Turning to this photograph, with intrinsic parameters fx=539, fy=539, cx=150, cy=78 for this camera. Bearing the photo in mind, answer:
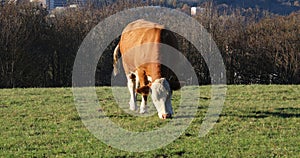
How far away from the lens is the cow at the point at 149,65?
402 inches

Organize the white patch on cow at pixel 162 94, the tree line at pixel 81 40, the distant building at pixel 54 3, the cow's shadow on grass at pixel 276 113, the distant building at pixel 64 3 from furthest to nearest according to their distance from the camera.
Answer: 1. the distant building at pixel 54 3
2. the distant building at pixel 64 3
3. the tree line at pixel 81 40
4. the cow's shadow on grass at pixel 276 113
5. the white patch on cow at pixel 162 94

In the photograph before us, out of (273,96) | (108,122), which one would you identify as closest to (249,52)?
(273,96)

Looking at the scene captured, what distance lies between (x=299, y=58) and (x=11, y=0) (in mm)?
18411

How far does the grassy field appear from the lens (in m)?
8.70

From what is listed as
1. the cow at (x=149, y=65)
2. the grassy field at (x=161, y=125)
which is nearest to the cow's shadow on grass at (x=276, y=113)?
the grassy field at (x=161, y=125)

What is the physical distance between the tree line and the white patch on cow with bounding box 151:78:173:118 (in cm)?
2124

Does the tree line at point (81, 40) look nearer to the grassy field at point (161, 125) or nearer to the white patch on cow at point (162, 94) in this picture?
the grassy field at point (161, 125)

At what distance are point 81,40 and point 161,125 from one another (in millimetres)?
24124

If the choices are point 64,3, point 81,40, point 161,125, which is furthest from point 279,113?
point 64,3

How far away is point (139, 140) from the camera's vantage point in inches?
374

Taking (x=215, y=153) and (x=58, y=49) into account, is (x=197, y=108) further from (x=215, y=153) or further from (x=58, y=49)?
(x=58, y=49)

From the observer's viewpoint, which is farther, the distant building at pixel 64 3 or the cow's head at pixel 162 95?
the distant building at pixel 64 3

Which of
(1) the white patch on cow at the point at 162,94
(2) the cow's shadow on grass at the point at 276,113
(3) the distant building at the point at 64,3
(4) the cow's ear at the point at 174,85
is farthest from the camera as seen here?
(3) the distant building at the point at 64,3

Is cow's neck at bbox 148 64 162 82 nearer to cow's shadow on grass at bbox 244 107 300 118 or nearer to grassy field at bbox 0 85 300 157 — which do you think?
grassy field at bbox 0 85 300 157
